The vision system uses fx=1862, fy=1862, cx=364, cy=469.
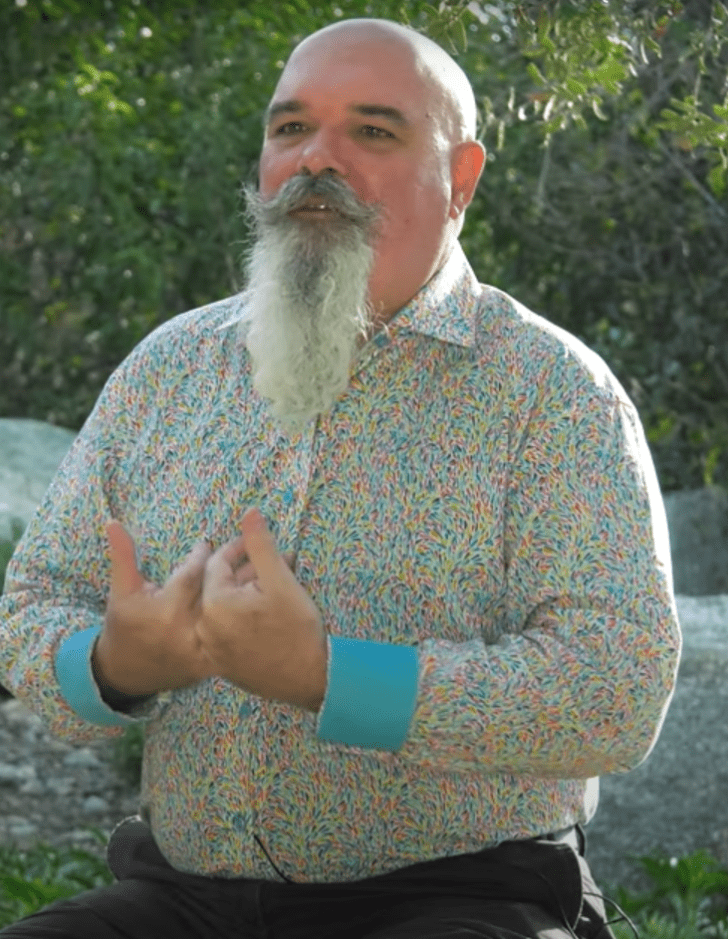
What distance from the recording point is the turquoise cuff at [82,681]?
2.67 m

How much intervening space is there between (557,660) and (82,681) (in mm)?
686

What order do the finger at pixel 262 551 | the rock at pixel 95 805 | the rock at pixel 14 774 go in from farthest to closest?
1. the rock at pixel 14 774
2. the rock at pixel 95 805
3. the finger at pixel 262 551

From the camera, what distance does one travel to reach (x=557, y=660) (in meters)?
2.53

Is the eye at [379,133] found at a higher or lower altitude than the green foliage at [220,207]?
lower

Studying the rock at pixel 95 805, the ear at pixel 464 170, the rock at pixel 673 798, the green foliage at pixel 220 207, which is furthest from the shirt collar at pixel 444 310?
the green foliage at pixel 220 207

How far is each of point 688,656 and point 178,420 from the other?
8.07 feet

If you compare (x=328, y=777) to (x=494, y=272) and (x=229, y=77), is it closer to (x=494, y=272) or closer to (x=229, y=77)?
(x=494, y=272)

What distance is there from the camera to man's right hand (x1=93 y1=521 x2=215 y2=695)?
2.51 m

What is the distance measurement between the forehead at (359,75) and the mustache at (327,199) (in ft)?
0.43

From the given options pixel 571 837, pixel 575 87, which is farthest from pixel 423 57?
pixel 571 837

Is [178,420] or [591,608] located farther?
[178,420]

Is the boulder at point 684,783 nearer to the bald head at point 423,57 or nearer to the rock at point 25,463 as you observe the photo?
the bald head at point 423,57

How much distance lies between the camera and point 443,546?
8.73 feet

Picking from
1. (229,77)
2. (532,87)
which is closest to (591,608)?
(532,87)
